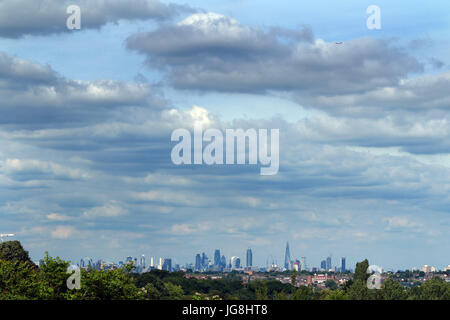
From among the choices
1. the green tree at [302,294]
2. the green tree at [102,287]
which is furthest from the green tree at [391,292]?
the green tree at [102,287]

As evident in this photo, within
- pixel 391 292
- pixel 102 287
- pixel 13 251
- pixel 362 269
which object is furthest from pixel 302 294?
pixel 13 251

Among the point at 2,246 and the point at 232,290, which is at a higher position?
the point at 2,246

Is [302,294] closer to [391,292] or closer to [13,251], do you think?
[391,292]

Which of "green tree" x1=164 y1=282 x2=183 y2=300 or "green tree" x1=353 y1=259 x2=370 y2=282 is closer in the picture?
"green tree" x1=353 y1=259 x2=370 y2=282

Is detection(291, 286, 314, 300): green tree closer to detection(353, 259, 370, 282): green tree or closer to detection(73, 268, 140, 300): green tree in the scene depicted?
detection(73, 268, 140, 300): green tree

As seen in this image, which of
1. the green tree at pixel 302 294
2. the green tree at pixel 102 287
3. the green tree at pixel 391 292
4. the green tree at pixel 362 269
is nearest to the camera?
the green tree at pixel 302 294

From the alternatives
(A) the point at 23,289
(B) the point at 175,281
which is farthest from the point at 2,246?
(A) the point at 23,289

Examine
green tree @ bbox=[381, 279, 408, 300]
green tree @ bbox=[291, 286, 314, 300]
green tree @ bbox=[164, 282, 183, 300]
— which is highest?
green tree @ bbox=[291, 286, 314, 300]

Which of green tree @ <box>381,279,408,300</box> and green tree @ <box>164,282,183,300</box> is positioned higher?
green tree @ <box>381,279,408,300</box>

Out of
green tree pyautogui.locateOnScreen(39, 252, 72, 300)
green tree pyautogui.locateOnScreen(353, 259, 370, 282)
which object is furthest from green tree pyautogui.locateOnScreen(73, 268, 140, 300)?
green tree pyautogui.locateOnScreen(353, 259, 370, 282)

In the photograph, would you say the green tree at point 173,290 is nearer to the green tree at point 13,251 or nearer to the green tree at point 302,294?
the green tree at point 13,251
